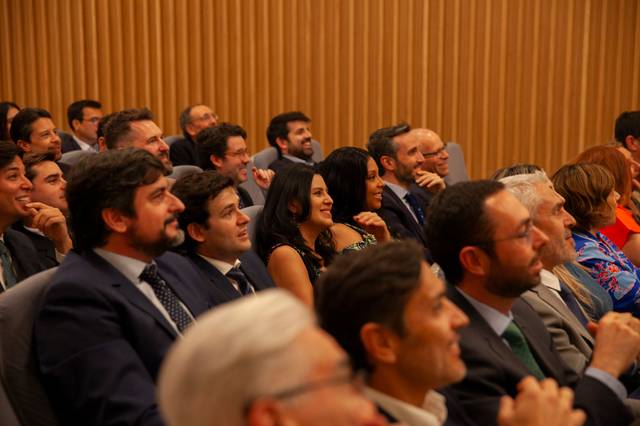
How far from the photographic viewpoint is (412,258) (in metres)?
1.73

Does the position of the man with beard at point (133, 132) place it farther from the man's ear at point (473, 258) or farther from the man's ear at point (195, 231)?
the man's ear at point (473, 258)

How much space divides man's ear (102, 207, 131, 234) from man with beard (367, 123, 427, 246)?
105 inches

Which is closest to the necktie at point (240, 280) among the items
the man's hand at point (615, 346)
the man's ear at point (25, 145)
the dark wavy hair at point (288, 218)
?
A: the dark wavy hair at point (288, 218)

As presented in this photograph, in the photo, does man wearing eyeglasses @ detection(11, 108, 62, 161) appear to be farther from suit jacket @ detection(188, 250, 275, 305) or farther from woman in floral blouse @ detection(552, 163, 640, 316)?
woman in floral blouse @ detection(552, 163, 640, 316)

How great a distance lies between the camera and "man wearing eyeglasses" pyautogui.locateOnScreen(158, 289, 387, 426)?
104 centimetres

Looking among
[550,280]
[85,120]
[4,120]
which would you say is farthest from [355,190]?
[85,120]

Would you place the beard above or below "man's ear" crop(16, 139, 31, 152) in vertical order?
above

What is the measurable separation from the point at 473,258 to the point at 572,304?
826mm

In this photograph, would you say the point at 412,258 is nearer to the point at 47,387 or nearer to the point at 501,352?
the point at 501,352

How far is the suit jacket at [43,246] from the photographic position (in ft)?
11.5

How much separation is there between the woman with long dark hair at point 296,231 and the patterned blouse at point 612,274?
1.01 meters

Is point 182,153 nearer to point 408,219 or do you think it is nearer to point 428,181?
point 428,181

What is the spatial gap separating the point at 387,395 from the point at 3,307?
89 cm

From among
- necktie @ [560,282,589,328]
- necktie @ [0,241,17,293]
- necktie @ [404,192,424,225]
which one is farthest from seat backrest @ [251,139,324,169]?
necktie @ [560,282,589,328]
